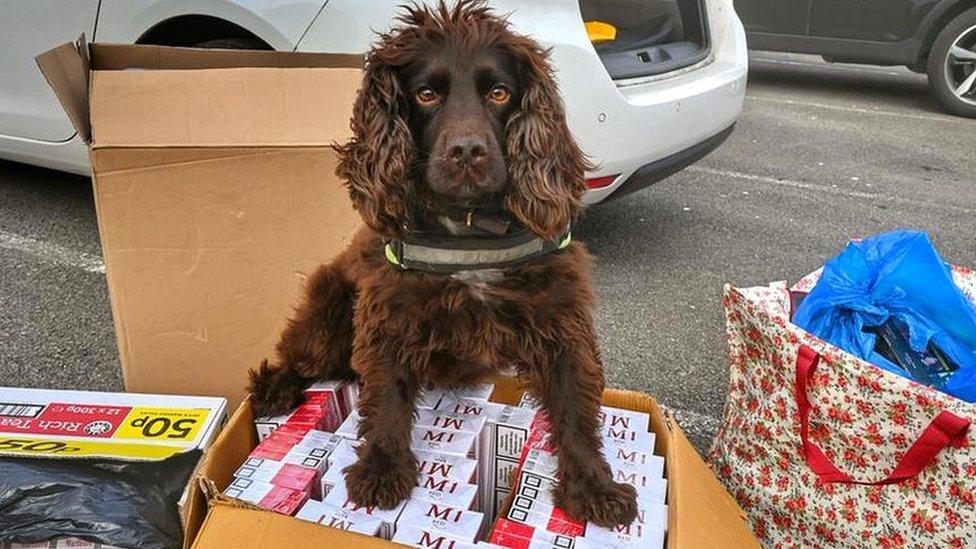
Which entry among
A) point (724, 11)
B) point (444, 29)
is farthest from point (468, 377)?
point (724, 11)

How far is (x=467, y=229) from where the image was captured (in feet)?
5.61

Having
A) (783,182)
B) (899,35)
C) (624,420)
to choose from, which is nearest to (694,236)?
(783,182)

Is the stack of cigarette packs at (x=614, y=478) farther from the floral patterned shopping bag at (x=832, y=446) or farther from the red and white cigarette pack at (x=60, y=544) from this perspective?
the red and white cigarette pack at (x=60, y=544)

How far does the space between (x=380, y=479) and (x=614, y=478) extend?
1.79ft

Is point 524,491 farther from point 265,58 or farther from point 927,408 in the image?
point 265,58

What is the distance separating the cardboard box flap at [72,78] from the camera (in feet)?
6.33

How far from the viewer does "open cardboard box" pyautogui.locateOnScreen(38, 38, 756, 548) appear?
2.10 metres

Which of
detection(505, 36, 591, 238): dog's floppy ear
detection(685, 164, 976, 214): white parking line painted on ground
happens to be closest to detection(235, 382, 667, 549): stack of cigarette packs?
detection(505, 36, 591, 238): dog's floppy ear

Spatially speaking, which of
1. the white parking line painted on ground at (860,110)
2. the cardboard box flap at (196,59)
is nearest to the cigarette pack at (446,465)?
the cardboard box flap at (196,59)

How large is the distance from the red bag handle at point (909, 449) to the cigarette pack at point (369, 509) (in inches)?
39.0

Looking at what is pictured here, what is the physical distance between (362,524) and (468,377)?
467 mm

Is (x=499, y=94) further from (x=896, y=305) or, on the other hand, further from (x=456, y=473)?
(x=896, y=305)

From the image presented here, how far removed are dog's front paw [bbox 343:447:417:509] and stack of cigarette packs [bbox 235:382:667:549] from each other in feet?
0.06

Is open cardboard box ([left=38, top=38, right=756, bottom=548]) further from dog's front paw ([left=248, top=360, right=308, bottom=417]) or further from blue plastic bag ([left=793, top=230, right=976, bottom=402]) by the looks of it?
blue plastic bag ([left=793, top=230, right=976, bottom=402])
